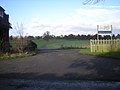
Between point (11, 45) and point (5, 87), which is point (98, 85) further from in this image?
point (11, 45)

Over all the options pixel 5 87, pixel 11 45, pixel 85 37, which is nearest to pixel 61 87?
pixel 5 87

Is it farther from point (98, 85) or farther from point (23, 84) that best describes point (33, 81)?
point (98, 85)

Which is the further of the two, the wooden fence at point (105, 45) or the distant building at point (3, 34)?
the wooden fence at point (105, 45)

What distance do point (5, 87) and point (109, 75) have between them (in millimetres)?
5520

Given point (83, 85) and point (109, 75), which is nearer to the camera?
point (83, 85)

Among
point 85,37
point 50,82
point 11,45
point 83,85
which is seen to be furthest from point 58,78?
point 85,37

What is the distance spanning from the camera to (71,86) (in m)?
10.4

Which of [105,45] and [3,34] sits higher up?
[3,34]

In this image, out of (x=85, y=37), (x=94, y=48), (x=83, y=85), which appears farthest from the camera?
(x=85, y=37)

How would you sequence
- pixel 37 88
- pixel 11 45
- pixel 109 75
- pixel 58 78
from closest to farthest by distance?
pixel 37 88
pixel 58 78
pixel 109 75
pixel 11 45

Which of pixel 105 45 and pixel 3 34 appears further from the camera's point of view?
pixel 3 34

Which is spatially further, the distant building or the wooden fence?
the wooden fence

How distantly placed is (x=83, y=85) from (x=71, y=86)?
53 cm

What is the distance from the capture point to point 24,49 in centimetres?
3256
